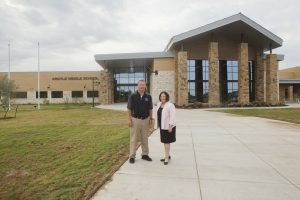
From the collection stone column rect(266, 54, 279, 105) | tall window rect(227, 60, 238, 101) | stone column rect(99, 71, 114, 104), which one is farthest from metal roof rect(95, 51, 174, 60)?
stone column rect(266, 54, 279, 105)

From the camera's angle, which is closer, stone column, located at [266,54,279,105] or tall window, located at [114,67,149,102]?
stone column, located at [266,54,279,105]

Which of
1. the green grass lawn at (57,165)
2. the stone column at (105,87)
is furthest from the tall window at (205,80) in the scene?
the green grass lawn at (57,165)

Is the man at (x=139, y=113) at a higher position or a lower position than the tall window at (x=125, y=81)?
lower

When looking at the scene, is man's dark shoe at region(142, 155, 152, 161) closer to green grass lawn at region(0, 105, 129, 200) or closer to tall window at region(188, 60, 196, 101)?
green grass lawn at region(0, 105, 129, 200)

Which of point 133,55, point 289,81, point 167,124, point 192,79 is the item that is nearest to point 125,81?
point 133,55

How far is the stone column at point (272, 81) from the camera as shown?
123 feet

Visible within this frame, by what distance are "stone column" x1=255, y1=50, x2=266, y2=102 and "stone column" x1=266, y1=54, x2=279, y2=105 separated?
0.95 metres

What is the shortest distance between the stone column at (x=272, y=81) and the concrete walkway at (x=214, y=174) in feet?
92.8

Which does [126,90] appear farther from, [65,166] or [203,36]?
[65,166]

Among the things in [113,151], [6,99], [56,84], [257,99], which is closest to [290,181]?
[113,151]

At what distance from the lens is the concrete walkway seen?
5387 mm

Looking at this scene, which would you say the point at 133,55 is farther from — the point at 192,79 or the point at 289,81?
the point at 289,81

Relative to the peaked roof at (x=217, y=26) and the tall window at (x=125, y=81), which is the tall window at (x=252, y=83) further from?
the tall window at (x=125, y=81)

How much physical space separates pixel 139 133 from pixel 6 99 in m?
26.2
